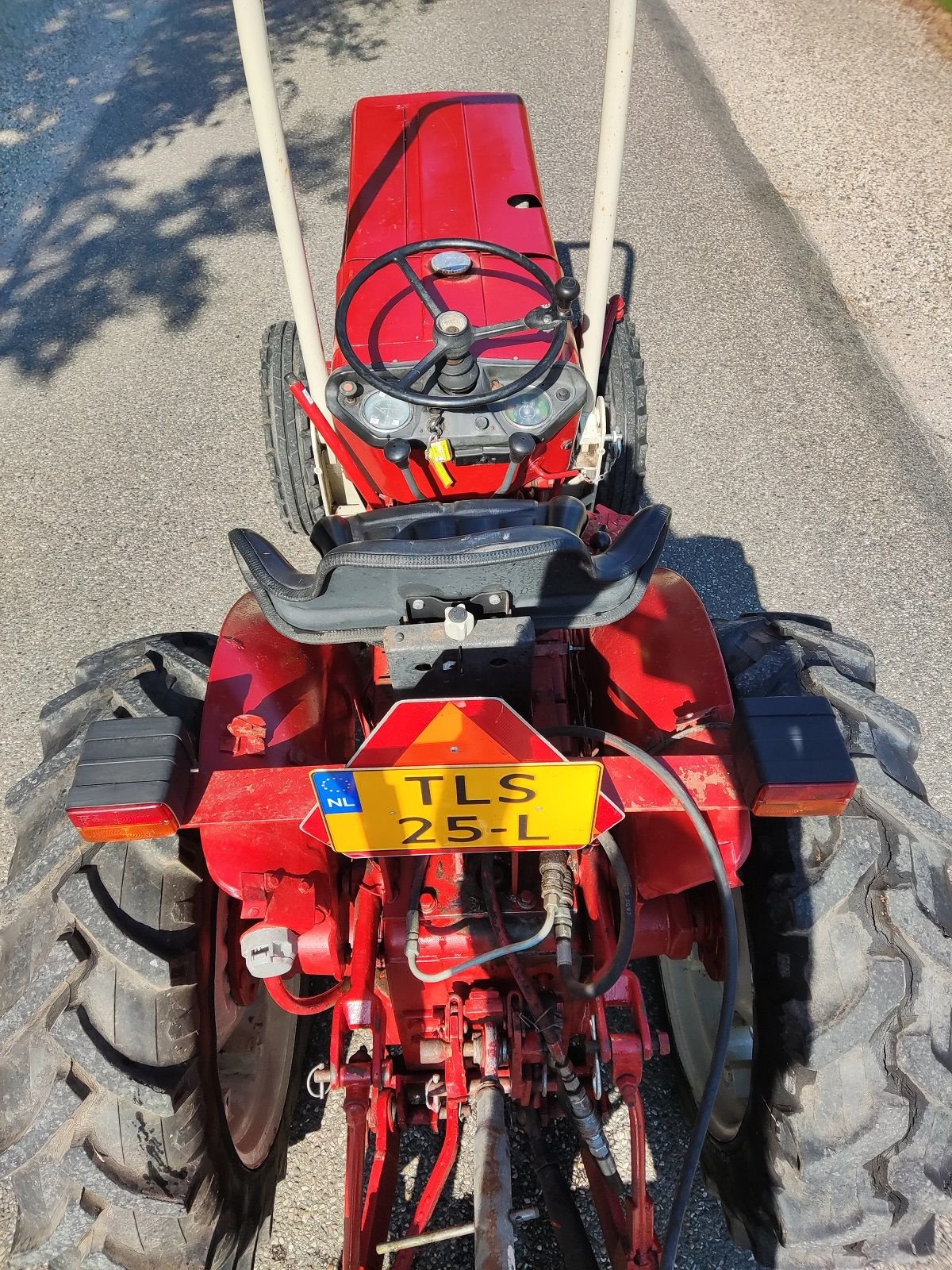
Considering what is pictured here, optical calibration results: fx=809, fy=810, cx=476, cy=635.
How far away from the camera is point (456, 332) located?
83.7 inches

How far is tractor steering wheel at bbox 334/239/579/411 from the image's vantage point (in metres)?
2.12

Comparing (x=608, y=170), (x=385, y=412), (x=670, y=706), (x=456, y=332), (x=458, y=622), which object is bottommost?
(x=670, y=706)

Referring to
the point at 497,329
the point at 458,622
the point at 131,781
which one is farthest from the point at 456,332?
the point at 131,781

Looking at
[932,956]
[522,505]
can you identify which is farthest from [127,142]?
[932,956]

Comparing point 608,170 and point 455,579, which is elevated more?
point 608,170

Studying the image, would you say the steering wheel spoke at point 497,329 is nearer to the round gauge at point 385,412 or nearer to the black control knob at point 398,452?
the round gauge at point 385,412

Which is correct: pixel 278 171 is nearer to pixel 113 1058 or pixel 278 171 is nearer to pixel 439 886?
pixel 439 886

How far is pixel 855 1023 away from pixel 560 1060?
0.54m

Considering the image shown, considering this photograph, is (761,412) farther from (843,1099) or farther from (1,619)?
(1,619)

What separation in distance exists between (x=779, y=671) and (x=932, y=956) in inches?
24.7

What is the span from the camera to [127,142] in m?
6.53

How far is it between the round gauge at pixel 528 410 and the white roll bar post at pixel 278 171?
672mm

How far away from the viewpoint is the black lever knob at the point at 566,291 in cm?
221

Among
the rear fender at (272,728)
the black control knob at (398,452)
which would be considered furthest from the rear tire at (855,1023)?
the black control knob at (398,452)
